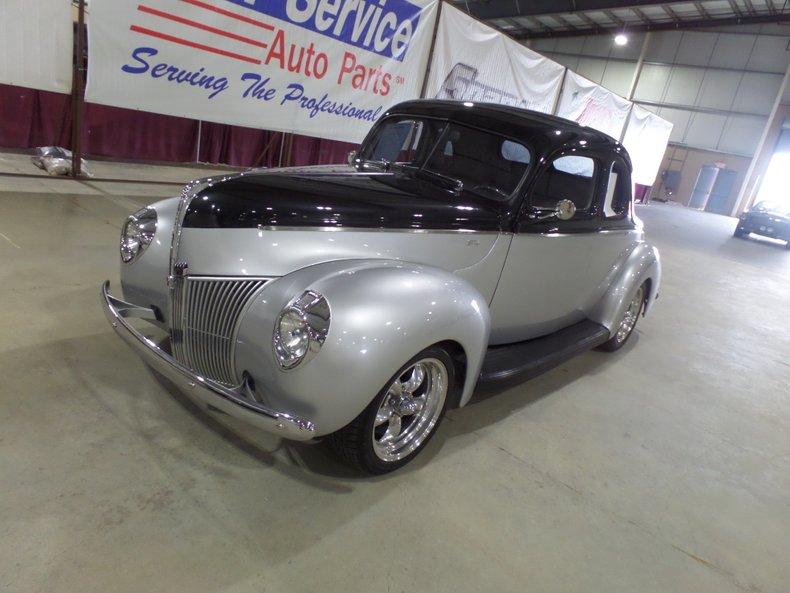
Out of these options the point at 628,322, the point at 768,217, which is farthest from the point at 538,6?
the point at 628,322

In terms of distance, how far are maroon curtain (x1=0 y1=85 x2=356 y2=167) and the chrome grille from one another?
19.3 ft

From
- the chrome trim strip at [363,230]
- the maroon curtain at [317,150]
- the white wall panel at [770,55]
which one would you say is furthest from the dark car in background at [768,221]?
the chrome trim strip at [363,230]

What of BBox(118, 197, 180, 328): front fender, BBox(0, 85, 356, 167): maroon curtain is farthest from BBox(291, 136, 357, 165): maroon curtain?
BBox(118, 197, 180, 328): front fender

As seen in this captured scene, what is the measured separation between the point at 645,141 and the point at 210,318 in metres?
16.7

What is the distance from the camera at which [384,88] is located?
7.12 m

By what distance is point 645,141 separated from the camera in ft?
51.6

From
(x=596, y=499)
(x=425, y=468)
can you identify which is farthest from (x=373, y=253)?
(x=596, y=499)

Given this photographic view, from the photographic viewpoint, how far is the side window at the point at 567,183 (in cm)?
279

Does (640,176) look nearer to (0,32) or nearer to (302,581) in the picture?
(0,32)

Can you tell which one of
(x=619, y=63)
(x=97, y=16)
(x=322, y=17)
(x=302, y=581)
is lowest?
(x=302, y=581)

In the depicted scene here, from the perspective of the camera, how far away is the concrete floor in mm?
1704

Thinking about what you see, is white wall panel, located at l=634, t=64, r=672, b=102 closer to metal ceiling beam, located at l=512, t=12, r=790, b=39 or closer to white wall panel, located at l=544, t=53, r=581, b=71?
metal ceiling beam, located at l=512, t=12, r=790, b=39

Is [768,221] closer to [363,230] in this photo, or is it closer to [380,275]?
[363,230]

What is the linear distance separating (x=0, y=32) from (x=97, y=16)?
80 cm
